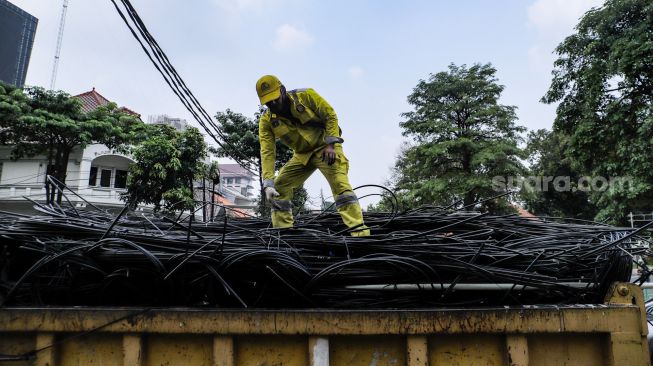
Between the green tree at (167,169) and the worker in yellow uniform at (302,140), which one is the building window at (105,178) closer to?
the green tree at (167,169)

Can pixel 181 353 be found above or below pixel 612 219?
below

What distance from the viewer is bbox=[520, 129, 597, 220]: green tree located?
21.8m

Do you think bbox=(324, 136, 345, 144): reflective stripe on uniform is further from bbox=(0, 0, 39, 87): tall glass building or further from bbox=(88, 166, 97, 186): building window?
bbox=(88, 166, 97, 186): building window

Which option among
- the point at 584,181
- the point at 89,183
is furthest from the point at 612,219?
the point at 89,183

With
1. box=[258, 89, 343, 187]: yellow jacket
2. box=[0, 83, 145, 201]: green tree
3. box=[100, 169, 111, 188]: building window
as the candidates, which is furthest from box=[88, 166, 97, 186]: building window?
box=[258, 89, 343, 187]: yellow jacket

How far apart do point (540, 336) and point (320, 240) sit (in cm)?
99

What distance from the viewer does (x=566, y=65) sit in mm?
13859

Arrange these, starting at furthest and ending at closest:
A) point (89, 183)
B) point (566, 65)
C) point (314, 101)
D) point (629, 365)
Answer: point (89, 183) < point (566, 65) < point (314, 101) < point (629, 365)

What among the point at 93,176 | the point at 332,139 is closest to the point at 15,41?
the point at 93,176

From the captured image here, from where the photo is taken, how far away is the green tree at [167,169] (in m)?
12.5

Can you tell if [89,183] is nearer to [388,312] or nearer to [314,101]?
[314,101]

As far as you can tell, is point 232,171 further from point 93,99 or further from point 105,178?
point 105,178

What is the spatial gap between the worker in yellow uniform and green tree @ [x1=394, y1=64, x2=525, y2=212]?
14.5 m

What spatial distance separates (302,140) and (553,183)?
22886mm
